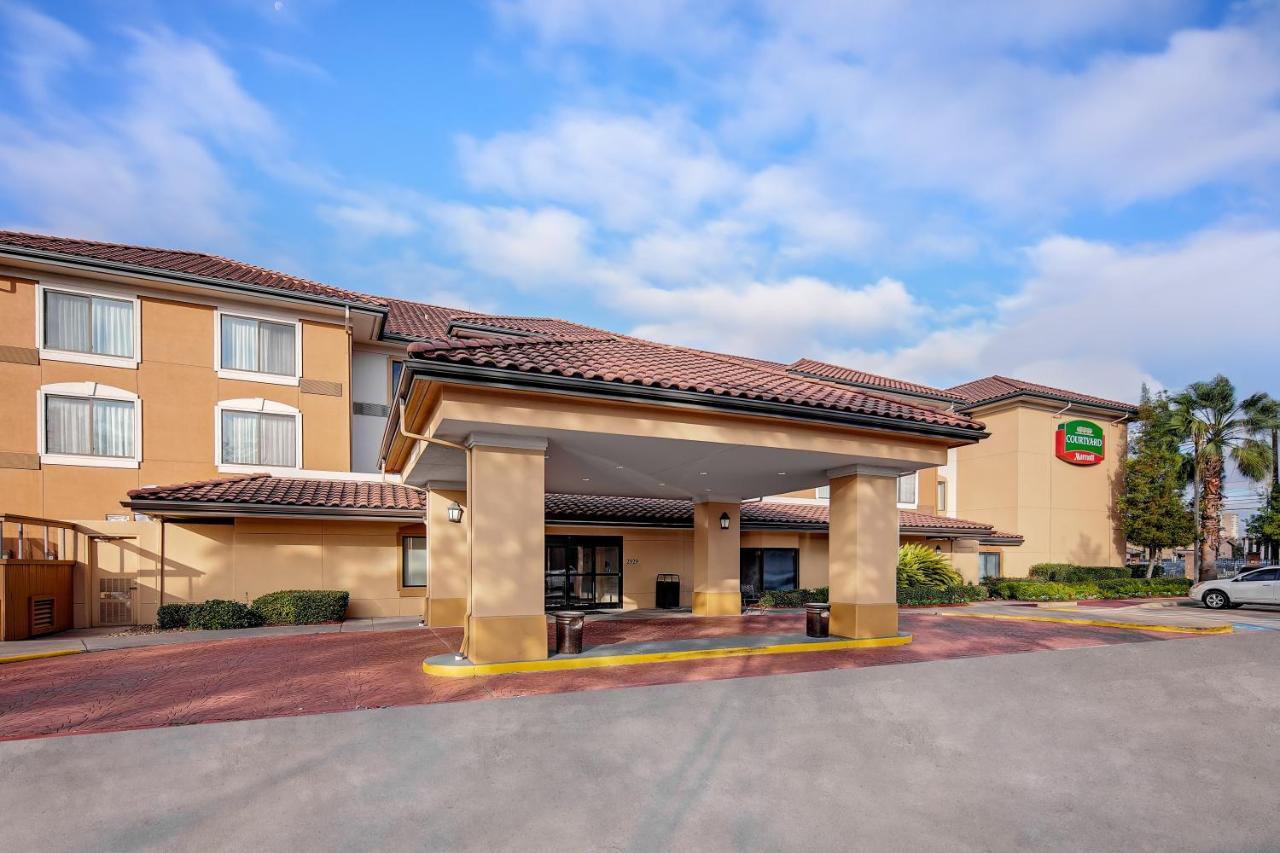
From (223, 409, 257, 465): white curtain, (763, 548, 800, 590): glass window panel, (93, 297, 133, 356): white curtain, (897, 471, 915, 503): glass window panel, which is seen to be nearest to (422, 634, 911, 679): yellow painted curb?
(763, 548, 800, 590): glass window panel

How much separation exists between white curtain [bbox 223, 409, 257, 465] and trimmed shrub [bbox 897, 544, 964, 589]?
20.9m

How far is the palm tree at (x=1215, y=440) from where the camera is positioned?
106ft

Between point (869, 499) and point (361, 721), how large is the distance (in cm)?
915

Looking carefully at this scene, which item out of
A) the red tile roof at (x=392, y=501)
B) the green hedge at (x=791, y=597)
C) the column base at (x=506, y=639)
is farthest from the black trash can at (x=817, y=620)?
the green hedge at (x=791, y=597)

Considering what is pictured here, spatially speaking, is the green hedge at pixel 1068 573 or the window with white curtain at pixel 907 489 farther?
the green hedge at pixel 1068 573

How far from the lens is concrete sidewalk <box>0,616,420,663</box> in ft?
43.8

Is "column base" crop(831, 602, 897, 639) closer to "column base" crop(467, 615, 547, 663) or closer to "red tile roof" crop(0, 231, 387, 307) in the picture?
"column base" crop(467, 615, 547, 663)

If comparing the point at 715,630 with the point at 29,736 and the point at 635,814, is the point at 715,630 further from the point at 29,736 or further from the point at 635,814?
the point at 29,736

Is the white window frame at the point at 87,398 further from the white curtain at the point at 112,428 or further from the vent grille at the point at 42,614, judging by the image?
the vent grille at the point at 42,614

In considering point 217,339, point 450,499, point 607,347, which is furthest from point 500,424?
point 217,339

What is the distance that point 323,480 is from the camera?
67.4 feet

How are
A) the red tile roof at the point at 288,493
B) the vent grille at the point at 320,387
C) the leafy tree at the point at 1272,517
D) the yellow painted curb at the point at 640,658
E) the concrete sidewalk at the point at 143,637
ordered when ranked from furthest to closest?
1. the leafy tree at the point at 1272,517
2. the vent grille at the point at 320,387
3. the red tile roof at the point at 288,493
4. the concrete sidewalk at the point at 143,637
5. the yellow painted curb at the point at 640,658

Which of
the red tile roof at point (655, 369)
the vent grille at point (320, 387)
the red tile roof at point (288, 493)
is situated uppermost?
the vent grille at point (320, 387)

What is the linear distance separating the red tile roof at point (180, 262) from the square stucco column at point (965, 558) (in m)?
23.6
